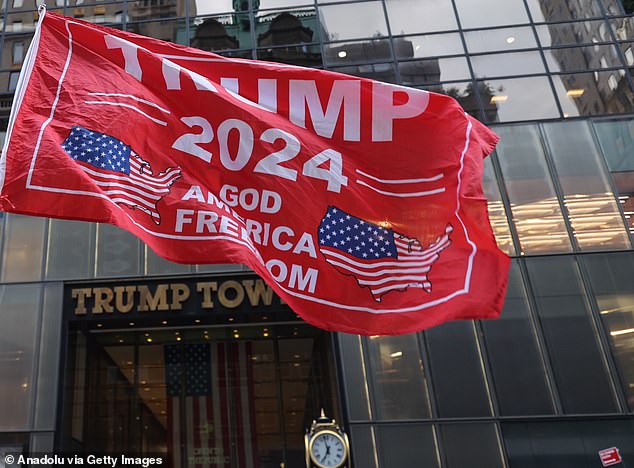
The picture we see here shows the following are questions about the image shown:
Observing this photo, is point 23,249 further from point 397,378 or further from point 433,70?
point 433,70

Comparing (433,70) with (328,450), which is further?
(433,70)

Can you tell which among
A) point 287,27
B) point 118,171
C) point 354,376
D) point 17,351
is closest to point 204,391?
point 354,376

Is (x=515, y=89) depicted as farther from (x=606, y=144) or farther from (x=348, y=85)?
(x=348, y=85)

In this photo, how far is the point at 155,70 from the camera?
7309 mm

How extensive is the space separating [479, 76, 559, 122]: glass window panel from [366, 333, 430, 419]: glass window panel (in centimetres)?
785

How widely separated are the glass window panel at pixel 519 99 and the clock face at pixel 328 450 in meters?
10.9

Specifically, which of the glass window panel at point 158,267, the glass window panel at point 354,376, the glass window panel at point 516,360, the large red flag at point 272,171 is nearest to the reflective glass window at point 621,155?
the glass window panel at point 516,360

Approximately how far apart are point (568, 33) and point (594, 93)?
2.35 m

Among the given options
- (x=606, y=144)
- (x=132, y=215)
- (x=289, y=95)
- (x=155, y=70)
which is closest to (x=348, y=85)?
(x=289, y=95)

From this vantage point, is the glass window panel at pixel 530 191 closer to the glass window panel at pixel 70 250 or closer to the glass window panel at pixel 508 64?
the glass window panel at pixel 508 64

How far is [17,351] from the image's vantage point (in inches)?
655

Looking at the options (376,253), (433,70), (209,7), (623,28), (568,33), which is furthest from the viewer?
(209,7)

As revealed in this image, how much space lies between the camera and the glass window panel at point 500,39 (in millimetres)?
20500

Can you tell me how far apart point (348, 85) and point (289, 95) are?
737 millimetres
